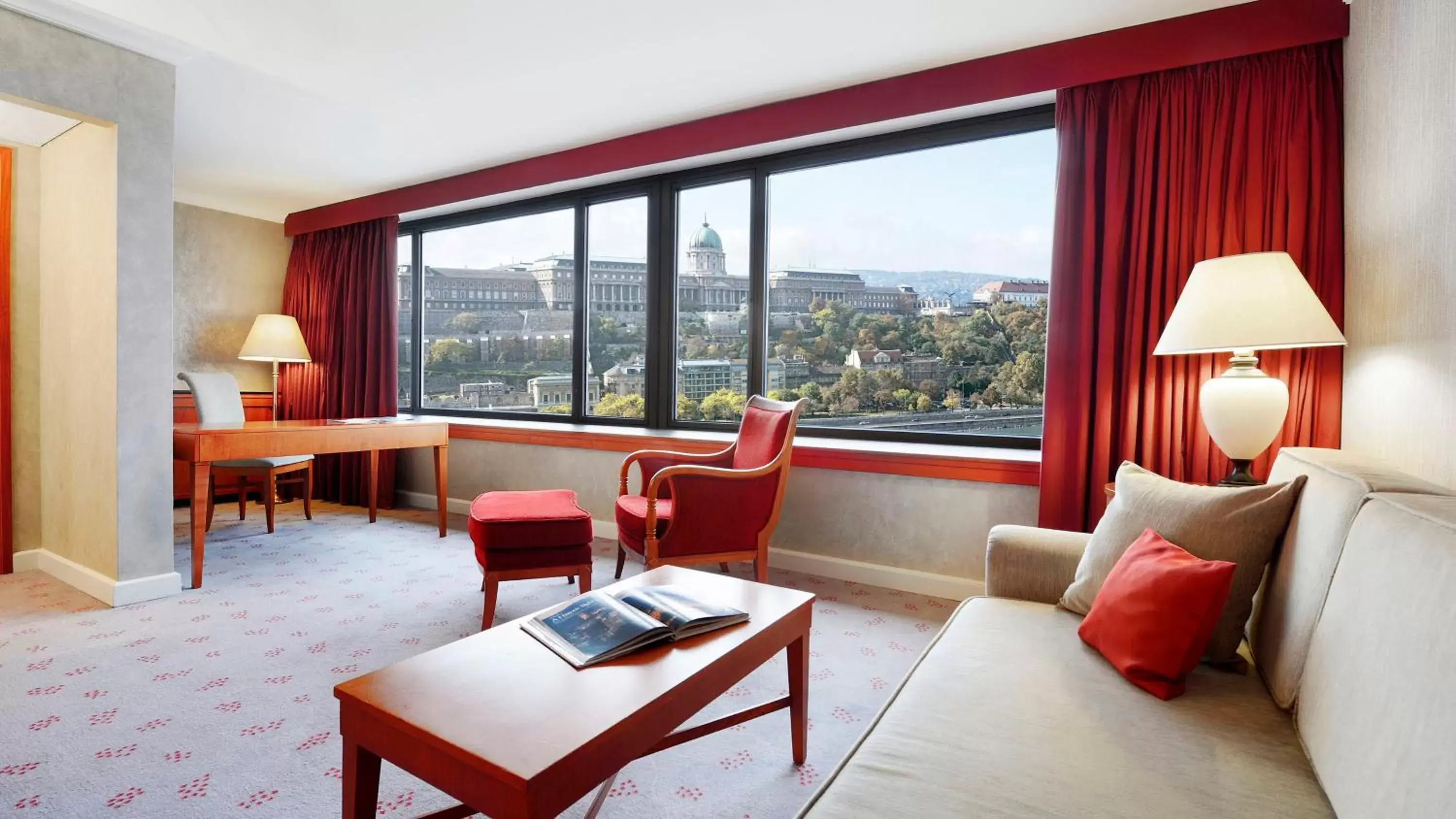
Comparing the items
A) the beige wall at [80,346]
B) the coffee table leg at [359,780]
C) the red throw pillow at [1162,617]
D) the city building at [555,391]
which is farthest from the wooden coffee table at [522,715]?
the city building at [555,391]

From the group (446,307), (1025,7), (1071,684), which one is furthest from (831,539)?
(446,307)

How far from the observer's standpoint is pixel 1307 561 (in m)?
1.27

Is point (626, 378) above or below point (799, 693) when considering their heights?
above

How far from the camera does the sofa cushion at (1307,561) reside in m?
1.19

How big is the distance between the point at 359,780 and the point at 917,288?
3.08 metres

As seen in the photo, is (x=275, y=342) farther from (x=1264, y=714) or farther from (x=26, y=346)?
(x=1264, y=714)

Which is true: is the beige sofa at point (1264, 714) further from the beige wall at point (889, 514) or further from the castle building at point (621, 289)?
the castle building at point (621, 289)

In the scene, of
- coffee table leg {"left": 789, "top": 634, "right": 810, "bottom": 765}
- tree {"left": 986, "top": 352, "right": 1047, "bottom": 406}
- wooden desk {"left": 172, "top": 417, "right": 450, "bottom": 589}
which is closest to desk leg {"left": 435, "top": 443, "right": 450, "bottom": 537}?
wooden desk {"left": 172, "top": 417, "right": 450, "bottom": 589}

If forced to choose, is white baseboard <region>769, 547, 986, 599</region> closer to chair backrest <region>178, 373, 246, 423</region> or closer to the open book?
the open book

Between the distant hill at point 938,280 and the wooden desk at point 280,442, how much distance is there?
8.92ft

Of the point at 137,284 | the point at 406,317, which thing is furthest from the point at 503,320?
the point at 137,284

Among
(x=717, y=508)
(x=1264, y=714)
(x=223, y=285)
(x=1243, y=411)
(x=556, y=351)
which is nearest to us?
(x=1264, y=714)

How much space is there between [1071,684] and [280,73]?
3923 millimetres

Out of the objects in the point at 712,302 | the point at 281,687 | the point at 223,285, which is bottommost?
the point at 281,687
